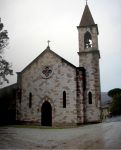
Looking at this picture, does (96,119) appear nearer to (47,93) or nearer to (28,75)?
(47,93)

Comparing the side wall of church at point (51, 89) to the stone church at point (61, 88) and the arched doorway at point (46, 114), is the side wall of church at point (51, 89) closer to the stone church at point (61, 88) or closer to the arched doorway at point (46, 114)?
the stone church at point (61, 88)

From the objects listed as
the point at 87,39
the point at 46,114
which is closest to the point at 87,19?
the point at 87,39

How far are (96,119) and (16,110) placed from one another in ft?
32.1

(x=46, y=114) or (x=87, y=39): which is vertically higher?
(x=87, y=39)

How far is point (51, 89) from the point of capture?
3566 cm

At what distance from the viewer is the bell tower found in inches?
1366

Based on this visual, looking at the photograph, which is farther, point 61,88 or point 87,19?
point 87,19

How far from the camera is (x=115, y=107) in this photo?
71312mm

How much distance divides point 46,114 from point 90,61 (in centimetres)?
832

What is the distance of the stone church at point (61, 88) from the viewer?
34469mm

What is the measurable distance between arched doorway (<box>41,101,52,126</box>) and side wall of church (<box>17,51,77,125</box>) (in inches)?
14.3

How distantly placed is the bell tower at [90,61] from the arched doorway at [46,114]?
14.2 ft

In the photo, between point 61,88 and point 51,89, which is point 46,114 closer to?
point 51,89

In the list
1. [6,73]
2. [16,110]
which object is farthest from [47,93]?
[6,73]
